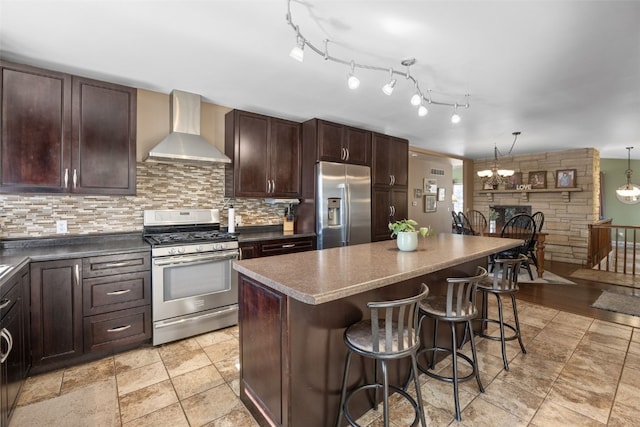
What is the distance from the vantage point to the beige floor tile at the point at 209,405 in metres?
1.83

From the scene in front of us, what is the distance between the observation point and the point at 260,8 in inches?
Result: 72.9

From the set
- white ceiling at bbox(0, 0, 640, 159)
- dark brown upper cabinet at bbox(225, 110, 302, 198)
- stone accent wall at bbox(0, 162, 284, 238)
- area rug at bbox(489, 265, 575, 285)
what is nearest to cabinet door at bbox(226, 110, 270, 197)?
dark brown upper cabinet at bbox(225, 110, 302, 198)

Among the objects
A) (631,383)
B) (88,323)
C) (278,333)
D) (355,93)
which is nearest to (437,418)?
(278,333)

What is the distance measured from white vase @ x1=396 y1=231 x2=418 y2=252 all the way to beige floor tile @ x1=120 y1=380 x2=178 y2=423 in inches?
74.5

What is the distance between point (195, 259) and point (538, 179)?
746 centimetres

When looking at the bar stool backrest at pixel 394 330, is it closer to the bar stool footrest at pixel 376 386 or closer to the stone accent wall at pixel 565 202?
the bar stool footrest at pixel 376 386

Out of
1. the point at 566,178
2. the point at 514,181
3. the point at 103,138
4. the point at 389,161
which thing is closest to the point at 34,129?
the point at 103,138

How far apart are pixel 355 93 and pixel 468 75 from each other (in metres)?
1.08

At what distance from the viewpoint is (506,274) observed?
2.38 metres

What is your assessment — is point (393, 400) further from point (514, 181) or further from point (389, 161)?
point (514, 181)

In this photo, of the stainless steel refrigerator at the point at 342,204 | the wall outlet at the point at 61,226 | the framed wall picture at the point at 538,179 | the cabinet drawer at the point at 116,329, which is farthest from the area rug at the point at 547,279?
the wall outlet at the point at 61,226

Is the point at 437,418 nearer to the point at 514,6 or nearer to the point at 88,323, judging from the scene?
the point at 514,6

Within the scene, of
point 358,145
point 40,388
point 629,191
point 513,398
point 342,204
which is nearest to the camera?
point 513,398

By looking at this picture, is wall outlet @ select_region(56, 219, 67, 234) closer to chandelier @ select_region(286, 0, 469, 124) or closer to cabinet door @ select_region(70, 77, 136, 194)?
cabinet door @ select_region(70, 77, 136, 194)
